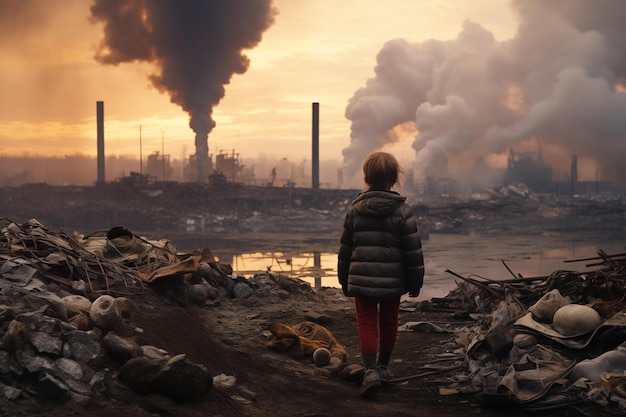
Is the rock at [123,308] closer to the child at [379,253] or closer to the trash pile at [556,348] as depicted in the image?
the child at [379,253]

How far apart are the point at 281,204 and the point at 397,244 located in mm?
43995

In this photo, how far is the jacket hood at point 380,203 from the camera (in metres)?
4.54

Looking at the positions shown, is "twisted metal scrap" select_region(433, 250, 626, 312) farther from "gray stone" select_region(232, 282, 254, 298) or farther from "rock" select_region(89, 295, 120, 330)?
→ "rock" select_region(89, 295, 120, 330)

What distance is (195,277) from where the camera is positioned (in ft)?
27.0

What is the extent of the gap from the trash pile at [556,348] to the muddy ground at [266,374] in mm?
114

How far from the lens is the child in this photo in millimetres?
4539

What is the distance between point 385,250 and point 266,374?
4.76 ft

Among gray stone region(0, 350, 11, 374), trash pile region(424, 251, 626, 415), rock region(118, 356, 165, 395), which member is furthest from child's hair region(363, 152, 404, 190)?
gray stone region(0, 350, 11, 374)

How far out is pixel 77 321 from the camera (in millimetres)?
4480

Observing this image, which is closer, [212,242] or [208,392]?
[208,392]

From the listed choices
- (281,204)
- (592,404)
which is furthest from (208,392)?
(281,204)

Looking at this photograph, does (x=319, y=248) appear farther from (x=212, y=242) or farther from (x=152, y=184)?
(x=152, y=184)

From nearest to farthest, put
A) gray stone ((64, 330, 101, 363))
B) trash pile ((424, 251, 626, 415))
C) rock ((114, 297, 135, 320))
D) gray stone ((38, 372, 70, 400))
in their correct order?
gray stone ((38, 372, 70, 400)) → gray stone ((64, 330, 101, 363)) → trash pile ((424, 251, 626, 415)) → rock ((114, 297, 135, 320))

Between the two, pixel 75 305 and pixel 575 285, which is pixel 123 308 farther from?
pixel 575 285
